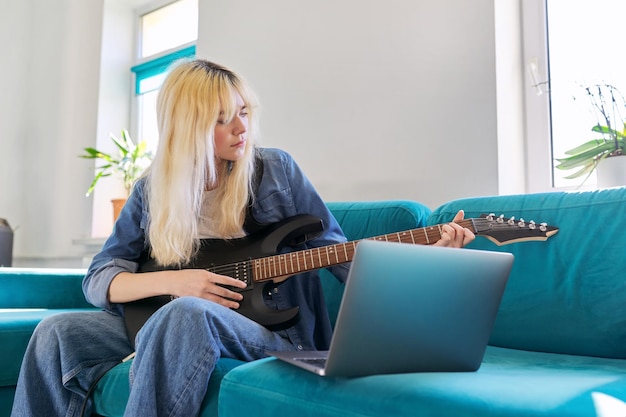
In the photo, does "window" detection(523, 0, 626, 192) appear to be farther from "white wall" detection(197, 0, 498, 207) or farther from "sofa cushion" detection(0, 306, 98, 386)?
"sofa cushion" detection(0, 306, 98, 386)

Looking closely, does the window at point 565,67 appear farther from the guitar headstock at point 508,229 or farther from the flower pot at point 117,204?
the flower pot at point 117,204

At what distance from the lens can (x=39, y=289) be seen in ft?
6.90

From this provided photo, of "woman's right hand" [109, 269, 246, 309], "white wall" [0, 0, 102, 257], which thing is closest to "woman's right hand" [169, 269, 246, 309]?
"woman's right hand" [109, 269, 246, 309]

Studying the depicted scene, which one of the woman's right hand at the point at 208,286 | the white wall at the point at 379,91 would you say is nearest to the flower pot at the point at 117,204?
the white wall at the point at 379,91

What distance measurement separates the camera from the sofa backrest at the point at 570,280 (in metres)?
1.27

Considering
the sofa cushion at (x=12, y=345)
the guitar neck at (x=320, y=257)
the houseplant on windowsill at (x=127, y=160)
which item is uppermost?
the houseplant on windowsill at (x=127, y=160)

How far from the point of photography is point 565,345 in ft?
4.34

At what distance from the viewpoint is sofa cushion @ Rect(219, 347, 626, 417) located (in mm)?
759

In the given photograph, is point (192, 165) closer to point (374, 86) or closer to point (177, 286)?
point (177, 286)

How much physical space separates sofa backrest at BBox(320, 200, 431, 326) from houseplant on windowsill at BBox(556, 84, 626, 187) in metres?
0.49

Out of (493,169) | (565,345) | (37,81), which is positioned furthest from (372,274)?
(37,81)

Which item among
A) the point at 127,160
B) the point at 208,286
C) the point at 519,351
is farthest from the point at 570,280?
the point at 127,160

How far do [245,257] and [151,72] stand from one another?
2.63 meters

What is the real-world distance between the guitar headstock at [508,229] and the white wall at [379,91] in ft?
2.05
